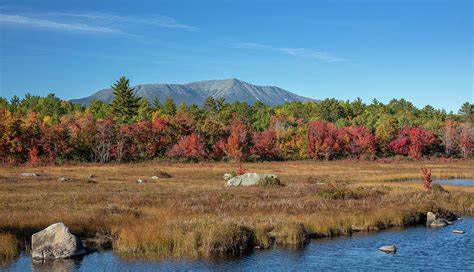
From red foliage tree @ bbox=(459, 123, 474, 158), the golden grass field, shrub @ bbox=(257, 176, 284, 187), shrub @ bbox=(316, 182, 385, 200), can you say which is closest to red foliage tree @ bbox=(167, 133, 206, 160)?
shrub @ bbox=(257, 176, 284, 187)

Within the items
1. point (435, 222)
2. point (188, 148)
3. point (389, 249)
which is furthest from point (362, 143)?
point (389, 249)

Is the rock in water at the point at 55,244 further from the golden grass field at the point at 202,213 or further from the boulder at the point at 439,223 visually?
the boulder at the point at 439,223

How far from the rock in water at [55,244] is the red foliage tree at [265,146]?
92.6 m

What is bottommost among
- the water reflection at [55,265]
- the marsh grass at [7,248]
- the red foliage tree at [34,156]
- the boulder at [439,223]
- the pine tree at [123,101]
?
the boulder at [439,223]

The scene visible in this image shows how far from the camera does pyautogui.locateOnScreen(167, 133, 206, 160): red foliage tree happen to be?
109 m

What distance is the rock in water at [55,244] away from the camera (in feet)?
81.5

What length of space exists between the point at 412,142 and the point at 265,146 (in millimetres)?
38036

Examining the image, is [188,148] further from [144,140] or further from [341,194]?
[341,194]

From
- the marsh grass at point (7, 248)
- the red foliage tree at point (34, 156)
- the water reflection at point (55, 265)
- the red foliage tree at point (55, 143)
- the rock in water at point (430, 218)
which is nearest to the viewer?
the water reflection at point (55, 265)

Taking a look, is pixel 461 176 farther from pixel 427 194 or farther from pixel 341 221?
pixel 341 221

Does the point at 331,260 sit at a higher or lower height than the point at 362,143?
lower

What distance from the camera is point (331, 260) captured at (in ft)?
81.9

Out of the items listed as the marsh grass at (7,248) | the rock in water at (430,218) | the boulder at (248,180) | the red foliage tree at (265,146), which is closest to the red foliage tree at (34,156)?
the red foliage tree at (265,146)

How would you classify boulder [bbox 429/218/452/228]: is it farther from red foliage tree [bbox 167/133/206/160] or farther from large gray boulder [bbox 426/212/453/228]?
red foliage tree [bbox 167/133/206/160]
